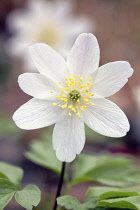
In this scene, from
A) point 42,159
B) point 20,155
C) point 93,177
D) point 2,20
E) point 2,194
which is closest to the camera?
point 2,194

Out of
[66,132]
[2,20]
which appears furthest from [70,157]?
[2,20]

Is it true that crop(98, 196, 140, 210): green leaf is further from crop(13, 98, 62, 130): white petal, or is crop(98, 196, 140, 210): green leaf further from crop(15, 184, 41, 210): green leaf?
crop(13, 98, 62, 130): white petal

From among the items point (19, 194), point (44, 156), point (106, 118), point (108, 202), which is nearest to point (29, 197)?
point (19, 194)

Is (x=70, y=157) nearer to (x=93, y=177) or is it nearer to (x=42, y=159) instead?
(x=93, y=177)

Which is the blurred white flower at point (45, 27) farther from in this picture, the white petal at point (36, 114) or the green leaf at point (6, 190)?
the green leaf at point (6, 190)

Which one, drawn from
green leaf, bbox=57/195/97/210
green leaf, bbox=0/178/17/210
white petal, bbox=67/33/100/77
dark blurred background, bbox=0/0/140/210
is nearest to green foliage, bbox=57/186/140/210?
green leaf, bbox=57/195/97/210

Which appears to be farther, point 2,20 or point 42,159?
point 2,20

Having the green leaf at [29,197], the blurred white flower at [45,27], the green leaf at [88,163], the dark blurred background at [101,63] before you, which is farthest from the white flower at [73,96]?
the blurred white flower at [45,27]
